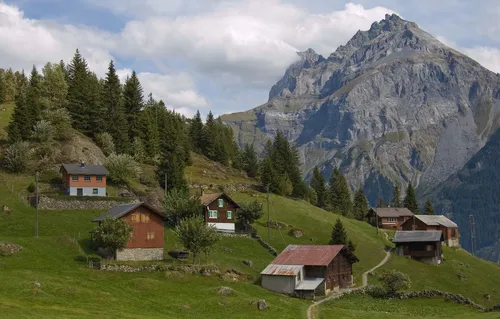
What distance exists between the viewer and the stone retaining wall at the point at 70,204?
319 ft

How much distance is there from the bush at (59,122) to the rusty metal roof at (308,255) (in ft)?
196

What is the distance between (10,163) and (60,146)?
44.2ft

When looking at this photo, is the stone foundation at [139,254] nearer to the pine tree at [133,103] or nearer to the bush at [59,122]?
the bush at [59,122]

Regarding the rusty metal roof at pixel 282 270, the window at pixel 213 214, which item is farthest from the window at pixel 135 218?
the window at pixel 213 214


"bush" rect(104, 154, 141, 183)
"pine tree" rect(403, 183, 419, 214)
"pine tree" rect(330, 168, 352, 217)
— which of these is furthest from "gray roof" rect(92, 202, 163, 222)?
"pine tree" rect(403, 183, 419, 214)

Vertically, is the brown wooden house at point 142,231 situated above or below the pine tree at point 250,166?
below

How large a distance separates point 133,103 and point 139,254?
7400 centimetres

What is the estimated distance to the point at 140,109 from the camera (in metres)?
150

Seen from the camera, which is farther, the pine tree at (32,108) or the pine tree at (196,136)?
the pine tree at (196,136)

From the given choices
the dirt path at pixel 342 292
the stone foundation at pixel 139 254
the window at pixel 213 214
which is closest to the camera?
the dirt path at pixel 342 292

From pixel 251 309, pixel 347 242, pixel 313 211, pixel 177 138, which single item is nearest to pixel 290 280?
pixel 251 309

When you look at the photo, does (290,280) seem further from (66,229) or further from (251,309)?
(66,229)

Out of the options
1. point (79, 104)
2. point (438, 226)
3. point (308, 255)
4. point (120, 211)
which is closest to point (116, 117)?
point (79, 104)

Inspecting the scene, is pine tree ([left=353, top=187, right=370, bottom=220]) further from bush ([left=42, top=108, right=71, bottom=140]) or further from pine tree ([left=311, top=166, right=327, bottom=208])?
A: bush ([left=42, top=108, right=71, bottom=140])
